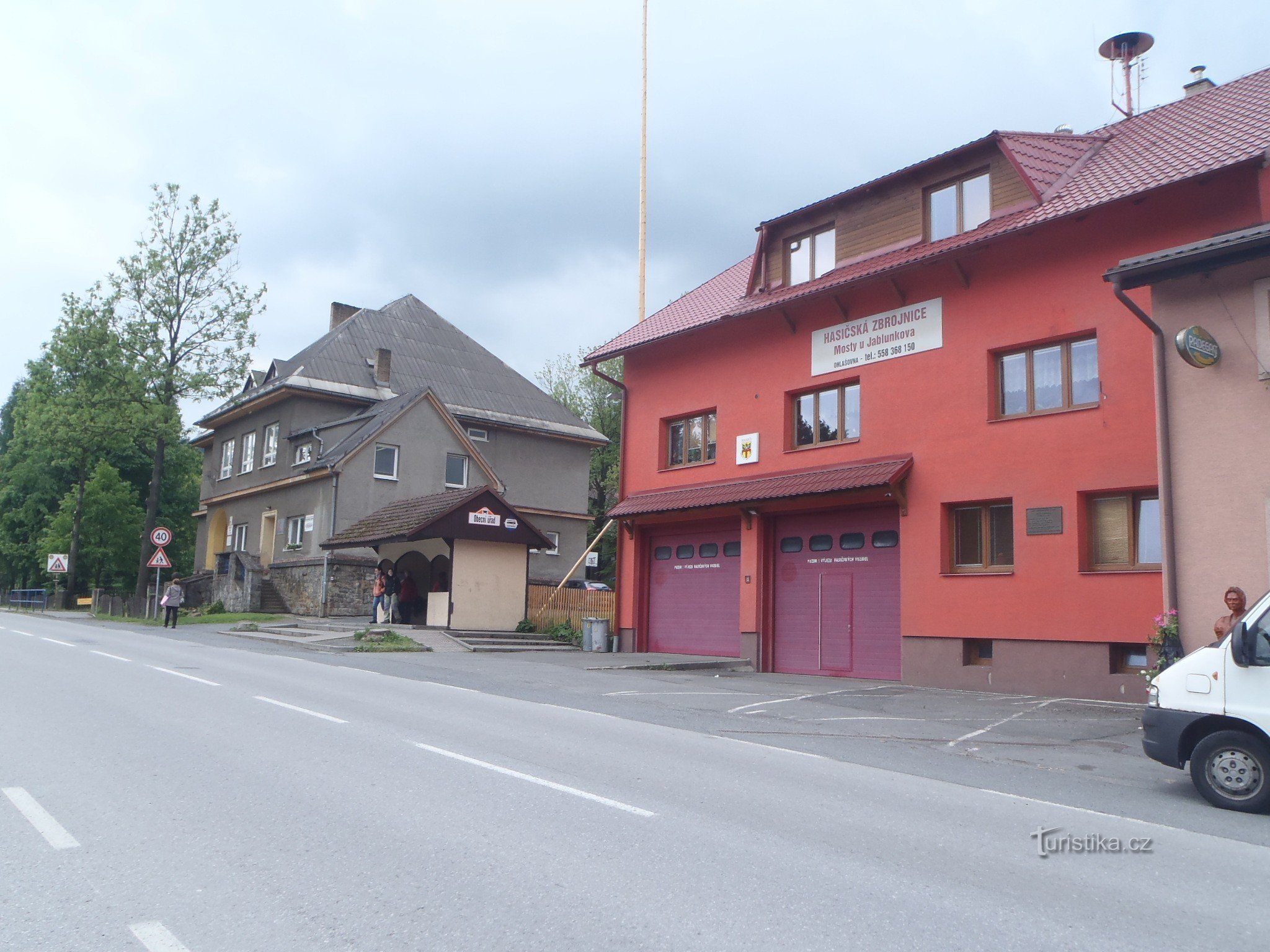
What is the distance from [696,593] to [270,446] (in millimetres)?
24107

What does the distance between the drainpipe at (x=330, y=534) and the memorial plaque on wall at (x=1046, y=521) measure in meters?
24.2

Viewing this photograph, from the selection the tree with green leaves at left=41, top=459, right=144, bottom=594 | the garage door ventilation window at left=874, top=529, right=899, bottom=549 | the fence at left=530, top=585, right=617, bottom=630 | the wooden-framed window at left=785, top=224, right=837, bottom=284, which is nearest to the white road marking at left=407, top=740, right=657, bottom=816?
the garage door ventilation window at left=874, top=529, right=899, bottom=549

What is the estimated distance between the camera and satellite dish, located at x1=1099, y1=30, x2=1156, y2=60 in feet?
74.2

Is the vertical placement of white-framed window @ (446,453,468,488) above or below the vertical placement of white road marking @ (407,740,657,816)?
above

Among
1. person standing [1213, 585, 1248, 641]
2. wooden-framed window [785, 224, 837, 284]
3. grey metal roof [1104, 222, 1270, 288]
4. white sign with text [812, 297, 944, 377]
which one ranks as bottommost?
person standing [1213, 585, 1248, 641]

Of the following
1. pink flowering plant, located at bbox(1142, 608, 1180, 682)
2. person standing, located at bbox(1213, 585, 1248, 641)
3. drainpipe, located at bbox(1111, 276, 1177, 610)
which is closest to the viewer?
person standing, located at bbox(1213, 585, 1248, 641)

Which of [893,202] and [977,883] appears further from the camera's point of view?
[893,202]

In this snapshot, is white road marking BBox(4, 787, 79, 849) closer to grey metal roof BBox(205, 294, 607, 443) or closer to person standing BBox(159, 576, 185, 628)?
person standing BBox(159, 576, 185, 628)

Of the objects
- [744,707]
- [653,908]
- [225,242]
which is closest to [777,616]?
[744,707]

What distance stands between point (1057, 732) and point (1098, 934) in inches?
318

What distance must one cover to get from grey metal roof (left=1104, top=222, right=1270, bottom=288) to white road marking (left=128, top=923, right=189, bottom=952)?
13.0m

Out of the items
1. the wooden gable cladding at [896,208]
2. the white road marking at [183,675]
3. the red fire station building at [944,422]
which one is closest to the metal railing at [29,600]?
the white road marking at [183,675]

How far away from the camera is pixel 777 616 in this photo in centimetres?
2175

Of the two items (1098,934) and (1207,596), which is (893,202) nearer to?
(1207,596)
